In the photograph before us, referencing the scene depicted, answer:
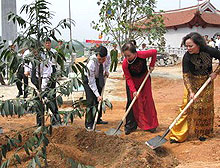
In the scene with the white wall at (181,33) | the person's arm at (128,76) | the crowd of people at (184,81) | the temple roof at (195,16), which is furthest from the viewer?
the white wall at (181,33)

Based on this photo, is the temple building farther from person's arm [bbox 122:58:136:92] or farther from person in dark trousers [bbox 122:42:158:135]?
person's arm [bbox 122:58:136:92]

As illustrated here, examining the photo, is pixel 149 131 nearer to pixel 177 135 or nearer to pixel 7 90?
pixel 177 135

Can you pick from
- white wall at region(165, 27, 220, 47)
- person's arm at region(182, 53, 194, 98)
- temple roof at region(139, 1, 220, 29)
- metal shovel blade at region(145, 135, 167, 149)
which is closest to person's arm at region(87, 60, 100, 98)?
metal shovel blade at region(145, 135, 167, 149)

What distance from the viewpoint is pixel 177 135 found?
443cm

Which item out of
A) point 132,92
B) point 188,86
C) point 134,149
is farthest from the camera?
point 132,92

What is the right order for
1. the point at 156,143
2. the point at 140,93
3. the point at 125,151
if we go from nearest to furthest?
the point at 125,151 < the point at 156,143 < the point at 140,93

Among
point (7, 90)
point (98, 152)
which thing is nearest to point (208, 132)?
point (98, 152)

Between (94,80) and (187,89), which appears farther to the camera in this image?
(94,80)

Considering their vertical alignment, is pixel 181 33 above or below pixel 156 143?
above

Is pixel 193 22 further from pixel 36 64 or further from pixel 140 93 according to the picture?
pixel 36 64

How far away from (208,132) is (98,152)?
5.39 ft

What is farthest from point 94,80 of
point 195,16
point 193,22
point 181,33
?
point 181,33

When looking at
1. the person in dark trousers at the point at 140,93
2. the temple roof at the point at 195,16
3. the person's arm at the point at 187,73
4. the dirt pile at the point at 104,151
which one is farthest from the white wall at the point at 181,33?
the dirt pile at the point at 104,151

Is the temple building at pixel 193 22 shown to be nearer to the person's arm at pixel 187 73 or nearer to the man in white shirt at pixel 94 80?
the man in white shirt at pixel 94 80
